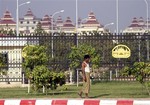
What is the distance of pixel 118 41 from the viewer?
3016 cm

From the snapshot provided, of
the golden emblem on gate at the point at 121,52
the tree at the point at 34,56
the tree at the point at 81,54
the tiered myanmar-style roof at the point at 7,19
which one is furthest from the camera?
the tiered myanmar-style roof at the point at 7,19

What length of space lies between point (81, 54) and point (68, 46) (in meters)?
1.98

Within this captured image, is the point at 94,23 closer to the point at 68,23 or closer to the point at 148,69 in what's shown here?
the point at 68,23

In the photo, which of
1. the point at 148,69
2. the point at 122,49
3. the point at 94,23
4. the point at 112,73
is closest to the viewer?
the point at 148,69

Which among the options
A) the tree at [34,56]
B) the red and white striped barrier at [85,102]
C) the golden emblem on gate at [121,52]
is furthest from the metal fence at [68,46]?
the red and white striped barrier at [85,102]

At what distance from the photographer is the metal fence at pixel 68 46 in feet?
96.8

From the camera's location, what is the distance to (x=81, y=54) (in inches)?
1142

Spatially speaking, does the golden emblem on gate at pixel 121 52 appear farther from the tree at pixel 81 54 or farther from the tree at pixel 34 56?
the tree at pixel 34 56

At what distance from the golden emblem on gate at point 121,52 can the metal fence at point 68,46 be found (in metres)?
0.58

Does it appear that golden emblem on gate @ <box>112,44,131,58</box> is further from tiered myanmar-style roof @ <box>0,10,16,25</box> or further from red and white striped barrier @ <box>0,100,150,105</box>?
tiered myanmar-style roof @ <box>0,10,16,25</box>

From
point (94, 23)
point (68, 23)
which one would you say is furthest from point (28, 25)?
point (94, 23)

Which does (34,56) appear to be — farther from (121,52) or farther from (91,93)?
(121,52)

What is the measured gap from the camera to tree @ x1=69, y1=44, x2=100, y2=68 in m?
28.9

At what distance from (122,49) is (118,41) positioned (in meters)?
0.96
